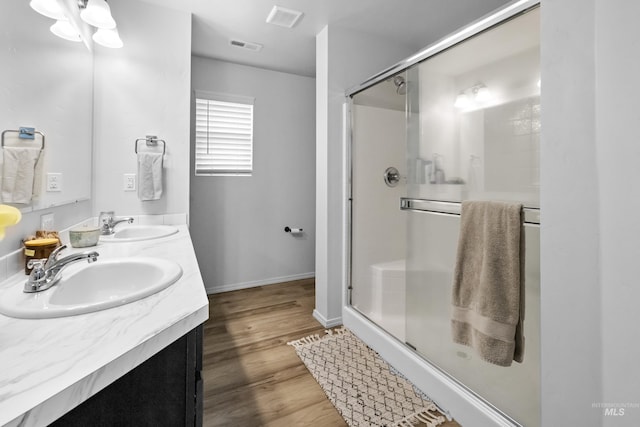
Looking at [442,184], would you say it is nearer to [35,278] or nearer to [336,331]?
[336,331]

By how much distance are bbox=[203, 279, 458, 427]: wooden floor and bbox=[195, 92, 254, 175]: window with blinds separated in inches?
52.2

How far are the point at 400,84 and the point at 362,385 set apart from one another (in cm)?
182

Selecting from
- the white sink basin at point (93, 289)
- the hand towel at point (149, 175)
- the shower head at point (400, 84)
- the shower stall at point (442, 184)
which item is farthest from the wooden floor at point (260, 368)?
the shower head at point (400, 84)

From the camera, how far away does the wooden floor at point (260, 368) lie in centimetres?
Result: 142

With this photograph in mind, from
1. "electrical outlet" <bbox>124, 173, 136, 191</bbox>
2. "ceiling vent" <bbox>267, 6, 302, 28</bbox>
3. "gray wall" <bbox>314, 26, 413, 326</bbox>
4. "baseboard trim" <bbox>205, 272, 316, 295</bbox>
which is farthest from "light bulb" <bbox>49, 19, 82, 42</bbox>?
"baseboard trim" <bbox>205, 272, 316, 295</bbox>

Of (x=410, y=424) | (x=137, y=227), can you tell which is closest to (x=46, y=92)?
(x=137, y=227)

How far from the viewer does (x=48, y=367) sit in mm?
494

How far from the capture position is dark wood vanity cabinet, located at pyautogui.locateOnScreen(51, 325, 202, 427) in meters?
0.61

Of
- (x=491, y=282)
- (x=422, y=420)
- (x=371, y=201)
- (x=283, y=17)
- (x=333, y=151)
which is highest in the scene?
(x=283, y=17)

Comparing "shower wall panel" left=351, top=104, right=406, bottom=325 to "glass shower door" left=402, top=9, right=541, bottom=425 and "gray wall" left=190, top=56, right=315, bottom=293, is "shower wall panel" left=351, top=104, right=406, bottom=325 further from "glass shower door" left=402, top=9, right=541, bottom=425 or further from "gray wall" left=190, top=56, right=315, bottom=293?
"gray wall" left=190, top=56, right=315, bottom=293

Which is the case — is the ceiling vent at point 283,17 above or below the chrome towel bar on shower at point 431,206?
above

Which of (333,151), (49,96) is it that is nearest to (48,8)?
(49,96)

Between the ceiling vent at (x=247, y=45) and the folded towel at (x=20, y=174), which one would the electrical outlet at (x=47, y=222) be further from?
the ceiling vent at (x=247, y=45)

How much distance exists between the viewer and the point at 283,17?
7.25 feet
